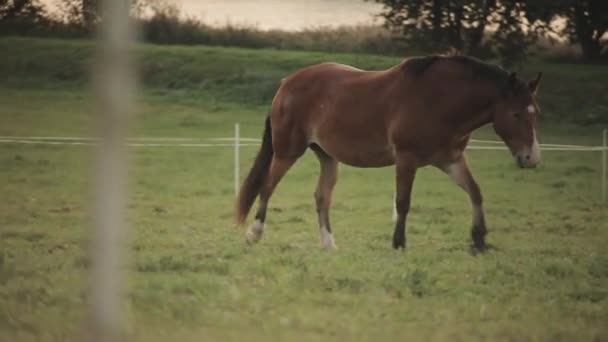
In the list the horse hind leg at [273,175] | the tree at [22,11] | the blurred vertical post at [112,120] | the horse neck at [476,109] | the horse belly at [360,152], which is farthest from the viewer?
the tree at [22,11]

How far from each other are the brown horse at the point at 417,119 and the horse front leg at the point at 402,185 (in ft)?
Result: 0.03

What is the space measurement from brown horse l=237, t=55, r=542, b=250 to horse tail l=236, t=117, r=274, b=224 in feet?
0.91

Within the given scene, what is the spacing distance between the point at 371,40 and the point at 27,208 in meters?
28.7

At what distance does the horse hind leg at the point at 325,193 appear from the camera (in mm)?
12844

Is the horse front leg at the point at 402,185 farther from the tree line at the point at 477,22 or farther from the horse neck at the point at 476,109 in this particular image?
the tree line at the point at 477,22

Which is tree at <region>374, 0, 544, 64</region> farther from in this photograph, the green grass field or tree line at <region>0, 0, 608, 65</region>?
the green grass field

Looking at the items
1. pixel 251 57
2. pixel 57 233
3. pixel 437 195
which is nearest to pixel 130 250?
pixel 57 233

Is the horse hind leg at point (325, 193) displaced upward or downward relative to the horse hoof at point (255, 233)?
upward

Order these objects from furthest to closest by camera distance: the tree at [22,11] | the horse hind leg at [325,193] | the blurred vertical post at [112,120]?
the tree at [22,11], the horse hind leg at [325,193], the blurred vertical post at [112,120]

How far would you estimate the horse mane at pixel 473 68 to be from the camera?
40.1ft

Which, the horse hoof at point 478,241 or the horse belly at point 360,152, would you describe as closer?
the horse hoof at point 478,241

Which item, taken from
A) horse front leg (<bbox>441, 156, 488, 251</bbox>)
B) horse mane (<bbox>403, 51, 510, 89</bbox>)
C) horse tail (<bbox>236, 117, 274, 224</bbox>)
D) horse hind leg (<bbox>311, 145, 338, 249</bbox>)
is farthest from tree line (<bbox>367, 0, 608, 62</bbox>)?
horse front leg (<bbox>441, 156, 488, 251</bbox>)

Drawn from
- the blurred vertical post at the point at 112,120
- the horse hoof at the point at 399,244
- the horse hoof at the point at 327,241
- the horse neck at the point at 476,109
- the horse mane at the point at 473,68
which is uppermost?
the blurred vertical post at the point at 112,120

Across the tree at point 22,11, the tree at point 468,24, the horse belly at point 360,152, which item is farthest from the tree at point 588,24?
Answer: the horse belly at point 360,152
